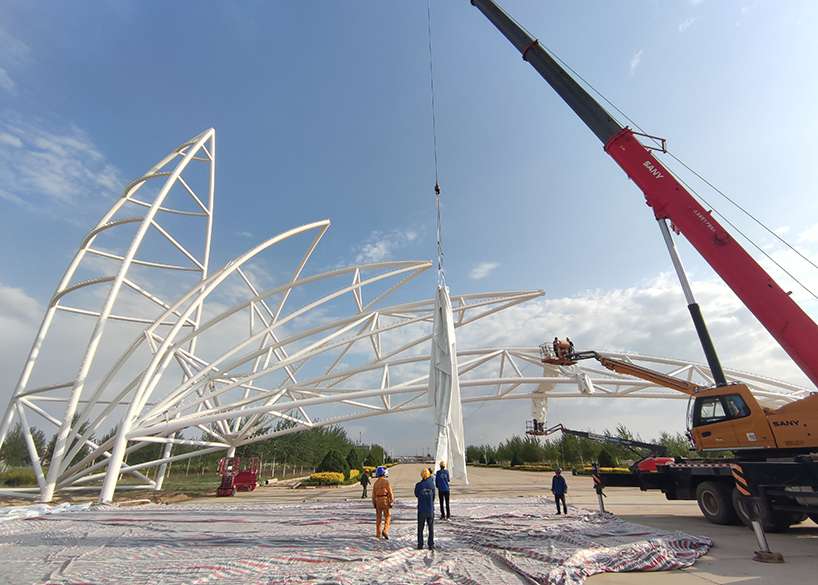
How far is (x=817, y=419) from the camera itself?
8.96m

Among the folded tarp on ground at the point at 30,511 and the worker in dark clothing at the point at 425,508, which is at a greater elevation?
the worker in dark clothing at the point at 425,508

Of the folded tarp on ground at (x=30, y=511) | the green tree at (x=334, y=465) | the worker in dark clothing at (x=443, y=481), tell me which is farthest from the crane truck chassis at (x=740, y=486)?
the green tree at (x=334, y=465)

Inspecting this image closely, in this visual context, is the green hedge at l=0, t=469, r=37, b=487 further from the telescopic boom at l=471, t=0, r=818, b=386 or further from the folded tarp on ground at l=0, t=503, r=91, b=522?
the telescopic boom at l=471, t=0, r=818, b=386

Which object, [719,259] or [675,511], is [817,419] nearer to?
[719,259]

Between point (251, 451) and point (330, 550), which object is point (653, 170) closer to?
point (330, 550)

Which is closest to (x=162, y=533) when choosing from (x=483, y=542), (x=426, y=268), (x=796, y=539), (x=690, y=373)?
(x=483, y=542)

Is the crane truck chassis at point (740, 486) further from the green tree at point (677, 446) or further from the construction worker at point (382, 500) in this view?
→ the green tree at point (677, 446)

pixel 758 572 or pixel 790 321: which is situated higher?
pixel 790 321

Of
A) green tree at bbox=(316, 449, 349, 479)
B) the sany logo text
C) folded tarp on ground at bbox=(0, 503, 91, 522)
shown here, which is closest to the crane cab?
the sany logo text

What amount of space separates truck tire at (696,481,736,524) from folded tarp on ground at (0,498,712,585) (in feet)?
9.07

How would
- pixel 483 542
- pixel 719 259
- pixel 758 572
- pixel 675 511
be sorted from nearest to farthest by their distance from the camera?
pixel 758 572 < pixel 483 542 < pixel 719 259 < pixel 675 511

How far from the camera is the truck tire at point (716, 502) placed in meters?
10.1

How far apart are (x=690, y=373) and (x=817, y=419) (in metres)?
17.6

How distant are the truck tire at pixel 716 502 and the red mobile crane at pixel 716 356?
2cm
